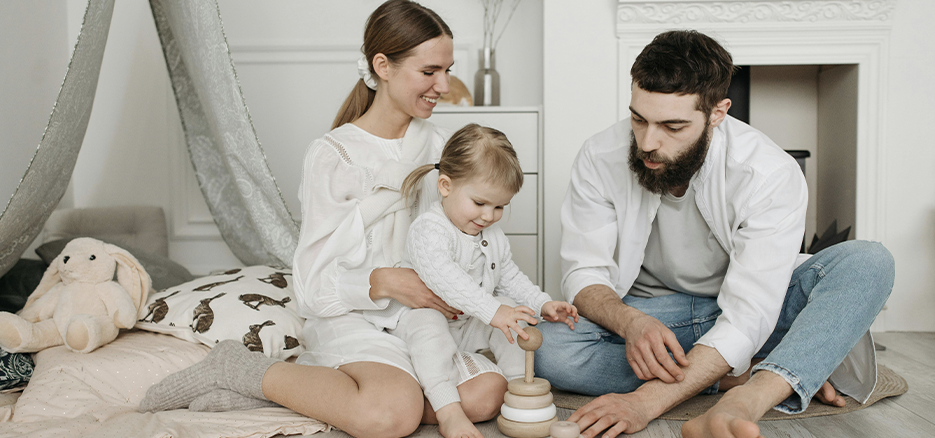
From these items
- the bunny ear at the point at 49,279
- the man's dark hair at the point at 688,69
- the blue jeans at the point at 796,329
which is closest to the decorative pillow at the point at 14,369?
the bunny ear at the point at 49,279

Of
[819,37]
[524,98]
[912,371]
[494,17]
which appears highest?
[494,17]

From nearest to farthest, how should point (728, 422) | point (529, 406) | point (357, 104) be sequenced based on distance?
point (728, 422) → point (529, 406) → point (357, 104)

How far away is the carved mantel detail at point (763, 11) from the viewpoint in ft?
8.29

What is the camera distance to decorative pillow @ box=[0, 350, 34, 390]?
1.68 m

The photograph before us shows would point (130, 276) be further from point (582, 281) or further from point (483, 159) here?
point (582, 281)

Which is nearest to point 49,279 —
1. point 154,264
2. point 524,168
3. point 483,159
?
point 154,264

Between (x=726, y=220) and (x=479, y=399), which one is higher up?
(x=726, y=220)

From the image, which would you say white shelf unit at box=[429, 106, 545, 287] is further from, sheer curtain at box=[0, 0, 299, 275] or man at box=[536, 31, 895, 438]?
man at box=[536, 31, 895, 438]

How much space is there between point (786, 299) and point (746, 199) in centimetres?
30

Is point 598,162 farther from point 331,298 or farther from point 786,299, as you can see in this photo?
point 331,298

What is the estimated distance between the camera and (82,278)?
74.9 inches

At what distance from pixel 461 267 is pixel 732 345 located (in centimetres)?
61

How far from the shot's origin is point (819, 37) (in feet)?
8.41

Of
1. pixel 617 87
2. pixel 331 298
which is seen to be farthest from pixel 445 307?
pixel 617 87
